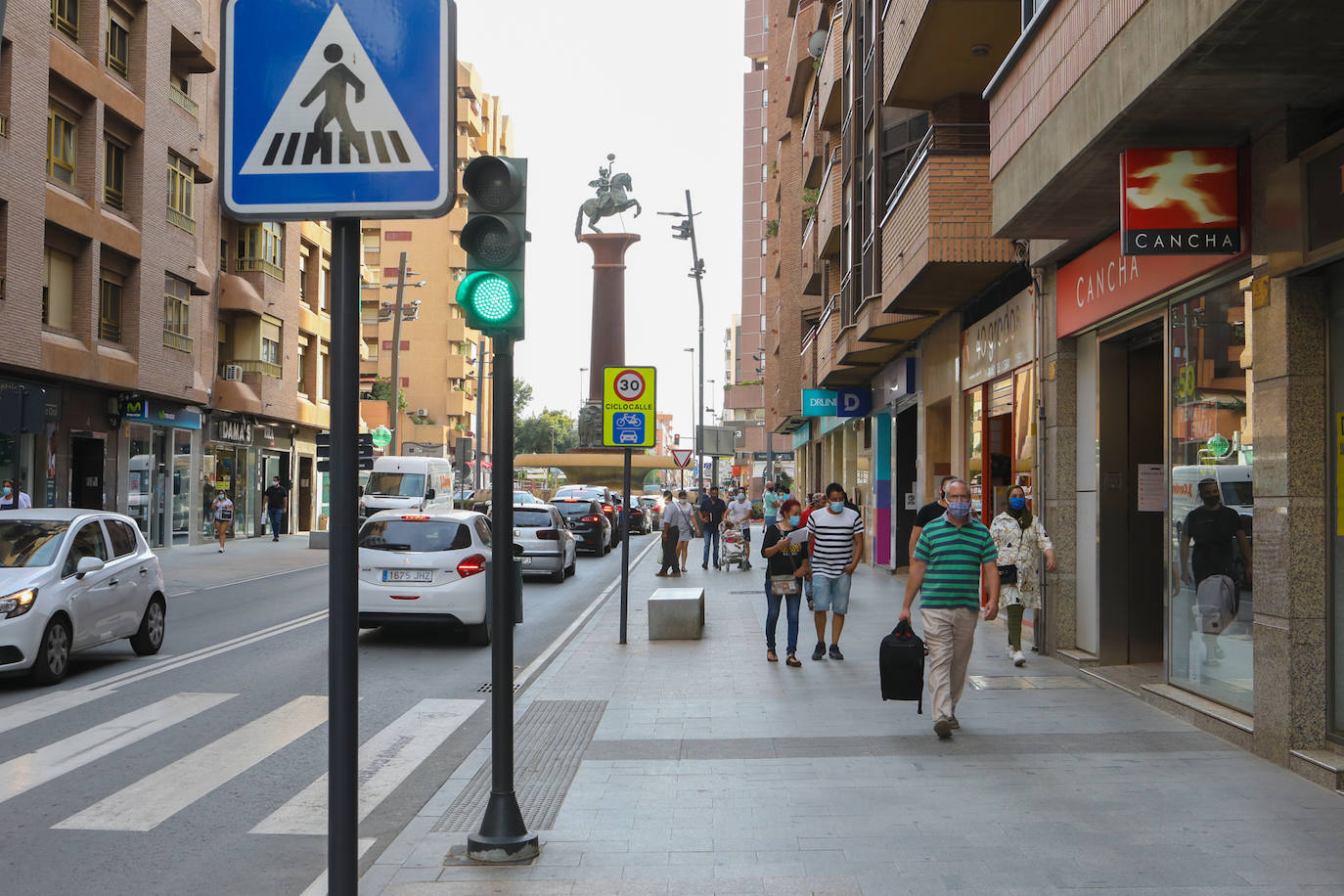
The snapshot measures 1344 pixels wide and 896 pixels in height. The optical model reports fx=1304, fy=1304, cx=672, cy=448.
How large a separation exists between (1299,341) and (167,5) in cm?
3178

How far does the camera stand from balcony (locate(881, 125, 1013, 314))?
1509 cm

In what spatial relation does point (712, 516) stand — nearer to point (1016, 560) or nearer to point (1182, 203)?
point (1016, 560)

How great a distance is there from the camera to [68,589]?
1166 centimetres

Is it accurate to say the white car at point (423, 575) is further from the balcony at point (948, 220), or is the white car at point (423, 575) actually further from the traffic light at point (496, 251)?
the traffic light at point (496, 251)

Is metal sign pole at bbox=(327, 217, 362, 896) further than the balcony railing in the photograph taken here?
No

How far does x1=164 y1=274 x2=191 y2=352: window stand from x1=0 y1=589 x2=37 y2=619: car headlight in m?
23.8

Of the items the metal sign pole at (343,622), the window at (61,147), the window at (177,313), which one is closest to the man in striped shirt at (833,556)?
the metal sign pole at (343,622)

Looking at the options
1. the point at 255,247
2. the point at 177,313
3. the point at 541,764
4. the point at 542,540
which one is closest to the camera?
the point at 541,764

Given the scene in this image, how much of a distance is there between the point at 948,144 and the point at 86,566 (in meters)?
11.0

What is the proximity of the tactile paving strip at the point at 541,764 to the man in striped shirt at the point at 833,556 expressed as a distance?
3417 millimetres

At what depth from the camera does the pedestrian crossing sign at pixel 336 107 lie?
3.45 meters

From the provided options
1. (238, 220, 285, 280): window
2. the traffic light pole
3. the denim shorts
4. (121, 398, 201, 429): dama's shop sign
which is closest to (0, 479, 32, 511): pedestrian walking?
(121, 398, 201, 429): dama's shop sign

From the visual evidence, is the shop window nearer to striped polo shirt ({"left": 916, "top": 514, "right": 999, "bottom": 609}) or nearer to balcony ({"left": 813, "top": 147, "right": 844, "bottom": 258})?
striped polo shirt ({"left": 916, "top": 514, "right": 999, "bottom": 609})

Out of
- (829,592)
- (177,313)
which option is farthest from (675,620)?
(177,313)
